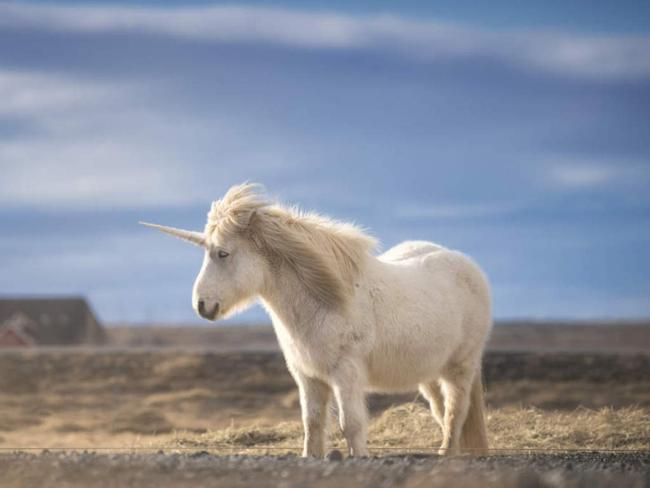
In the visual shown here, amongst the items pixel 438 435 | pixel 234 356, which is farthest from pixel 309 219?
pixel 234 356

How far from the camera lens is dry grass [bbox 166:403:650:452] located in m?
13.4

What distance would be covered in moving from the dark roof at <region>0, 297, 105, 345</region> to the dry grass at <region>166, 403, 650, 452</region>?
166ft

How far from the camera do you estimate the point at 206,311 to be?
9531mm

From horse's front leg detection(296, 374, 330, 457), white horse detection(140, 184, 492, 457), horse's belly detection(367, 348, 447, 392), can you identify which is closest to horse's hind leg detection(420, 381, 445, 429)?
horse's belly detection(367, 348, 447, 392)

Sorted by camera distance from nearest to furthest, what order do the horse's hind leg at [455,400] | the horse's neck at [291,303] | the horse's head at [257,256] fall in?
the horse's head at [257,256] → the horse's neck at [291,303] → the horse's hind leg at [455,400]

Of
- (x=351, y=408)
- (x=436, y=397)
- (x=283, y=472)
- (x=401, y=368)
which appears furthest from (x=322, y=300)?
(x=436, y=397)

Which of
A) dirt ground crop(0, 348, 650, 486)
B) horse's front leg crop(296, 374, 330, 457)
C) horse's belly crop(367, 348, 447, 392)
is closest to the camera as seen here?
dirt ground crop(0, 348, 650, 486)

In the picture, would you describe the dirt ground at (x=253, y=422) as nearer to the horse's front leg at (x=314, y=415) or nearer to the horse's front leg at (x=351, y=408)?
the horse's front leg at (x=351, y=408)

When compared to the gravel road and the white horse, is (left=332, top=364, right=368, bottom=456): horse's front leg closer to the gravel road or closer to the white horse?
the white horse

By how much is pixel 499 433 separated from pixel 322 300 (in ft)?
17.2

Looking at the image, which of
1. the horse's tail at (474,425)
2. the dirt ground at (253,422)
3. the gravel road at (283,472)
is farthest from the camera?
the horse's tail at (474,425)

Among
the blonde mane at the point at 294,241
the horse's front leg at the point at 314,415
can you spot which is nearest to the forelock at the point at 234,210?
the blonde mane at the point at 294,241

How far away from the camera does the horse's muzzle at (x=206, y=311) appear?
9508 mm

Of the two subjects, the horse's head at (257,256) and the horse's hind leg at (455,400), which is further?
the horse's hind leg at (455,400)
